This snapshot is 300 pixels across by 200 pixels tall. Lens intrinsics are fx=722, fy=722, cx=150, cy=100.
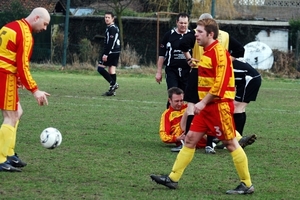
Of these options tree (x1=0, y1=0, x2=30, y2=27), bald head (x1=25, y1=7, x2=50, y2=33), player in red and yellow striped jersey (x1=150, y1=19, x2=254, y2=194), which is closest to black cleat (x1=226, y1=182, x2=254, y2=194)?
player in red and yellow striped jersey (x1=150, y1=19, x2=254, y2=194)

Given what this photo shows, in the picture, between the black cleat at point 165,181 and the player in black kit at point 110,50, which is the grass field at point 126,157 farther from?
the player in black kit at point 110,50

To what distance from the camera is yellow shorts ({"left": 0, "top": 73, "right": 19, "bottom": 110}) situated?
8086mm

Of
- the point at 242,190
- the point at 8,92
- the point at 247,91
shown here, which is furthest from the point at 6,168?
the point at 247,91

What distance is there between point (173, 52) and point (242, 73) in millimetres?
1255

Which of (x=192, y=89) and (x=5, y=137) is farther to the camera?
(x=192, y=89)

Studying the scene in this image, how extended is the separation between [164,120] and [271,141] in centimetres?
185

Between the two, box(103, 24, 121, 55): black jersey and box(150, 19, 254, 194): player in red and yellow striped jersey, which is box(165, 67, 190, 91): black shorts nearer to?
box(150, 19, 254, 194): player in red and yellow striped jersey

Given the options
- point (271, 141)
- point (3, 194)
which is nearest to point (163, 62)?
point (271, 141)

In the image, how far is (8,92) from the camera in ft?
26.6

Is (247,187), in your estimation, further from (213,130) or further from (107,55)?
(107,55)

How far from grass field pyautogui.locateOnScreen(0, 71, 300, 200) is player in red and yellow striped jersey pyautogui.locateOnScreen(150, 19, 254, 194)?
0.20m

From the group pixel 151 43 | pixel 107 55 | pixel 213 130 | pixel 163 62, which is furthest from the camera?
pixel 151 43

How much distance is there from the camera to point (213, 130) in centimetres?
750

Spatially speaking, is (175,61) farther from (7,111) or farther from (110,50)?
(110,50)
